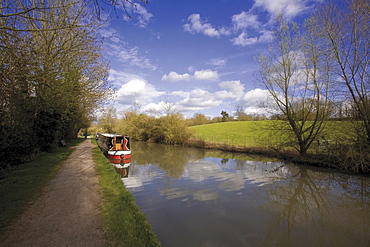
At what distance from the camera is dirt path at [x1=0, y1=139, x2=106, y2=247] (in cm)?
328

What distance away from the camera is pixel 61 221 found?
12.9 ft

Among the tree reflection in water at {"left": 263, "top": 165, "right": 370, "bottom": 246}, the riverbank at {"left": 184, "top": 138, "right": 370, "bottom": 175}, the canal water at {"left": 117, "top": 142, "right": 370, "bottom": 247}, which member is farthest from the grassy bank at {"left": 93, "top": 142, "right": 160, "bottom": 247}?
the riverbank at {"left": 184, "top": 138, "right": 370, "bottom": 175}

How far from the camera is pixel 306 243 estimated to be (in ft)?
13.9

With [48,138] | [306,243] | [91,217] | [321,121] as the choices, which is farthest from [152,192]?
[321,121]

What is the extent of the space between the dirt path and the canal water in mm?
1476

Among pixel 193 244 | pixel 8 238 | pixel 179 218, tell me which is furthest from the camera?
pixel 179 218

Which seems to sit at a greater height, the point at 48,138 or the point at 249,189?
the point at 48,138

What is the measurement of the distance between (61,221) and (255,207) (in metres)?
5.26

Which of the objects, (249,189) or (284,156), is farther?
(284,156)

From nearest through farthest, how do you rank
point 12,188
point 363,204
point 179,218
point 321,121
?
point 179,218
point 12,188
point 363,204
point 321,121

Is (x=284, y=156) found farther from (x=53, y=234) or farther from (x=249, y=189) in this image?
(x=53, y=234)

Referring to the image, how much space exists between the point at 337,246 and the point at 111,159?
13432 millimetres

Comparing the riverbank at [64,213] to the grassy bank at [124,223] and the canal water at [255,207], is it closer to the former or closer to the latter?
the grassy bank at [124,223]

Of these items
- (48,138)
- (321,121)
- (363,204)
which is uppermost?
(321,121)
